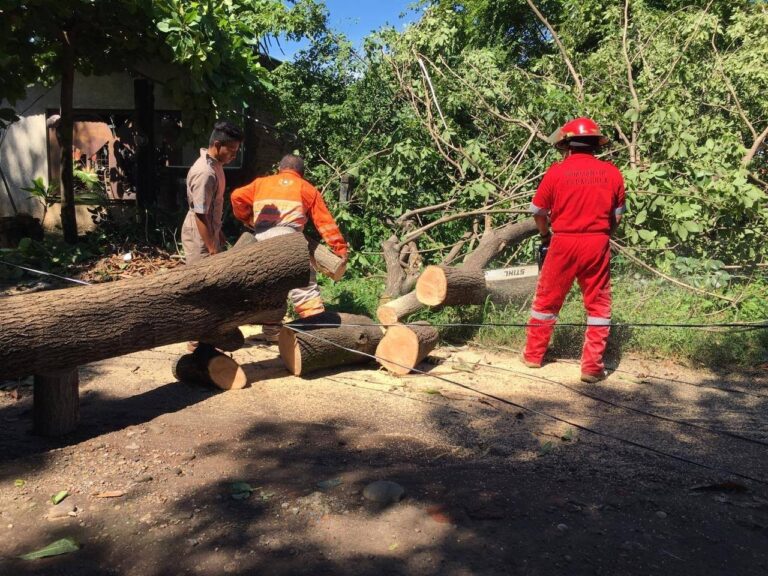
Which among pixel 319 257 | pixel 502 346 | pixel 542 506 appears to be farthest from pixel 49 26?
pixel 542 506

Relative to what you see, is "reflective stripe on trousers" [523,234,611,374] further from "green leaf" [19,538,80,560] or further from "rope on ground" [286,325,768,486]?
"green leaf" [19,538,80,560]

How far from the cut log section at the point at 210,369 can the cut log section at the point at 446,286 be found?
1.86m

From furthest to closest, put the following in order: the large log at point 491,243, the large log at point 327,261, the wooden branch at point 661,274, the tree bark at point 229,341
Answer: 1. the large log at point 491,243
2. the wooden branch at point 661,274
3. the large log at point 327,261
4. the tree bark at point 229,341

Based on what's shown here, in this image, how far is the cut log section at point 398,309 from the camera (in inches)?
245

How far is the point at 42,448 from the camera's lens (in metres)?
3.91

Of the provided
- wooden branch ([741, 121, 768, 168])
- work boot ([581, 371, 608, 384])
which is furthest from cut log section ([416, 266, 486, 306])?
wooden branch ([741, 121, 768, 168])

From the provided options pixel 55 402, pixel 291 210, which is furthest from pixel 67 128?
pixel 55 402

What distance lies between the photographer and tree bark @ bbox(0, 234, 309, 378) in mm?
3666

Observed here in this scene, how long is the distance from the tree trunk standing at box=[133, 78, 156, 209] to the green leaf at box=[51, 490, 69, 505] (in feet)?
25.0

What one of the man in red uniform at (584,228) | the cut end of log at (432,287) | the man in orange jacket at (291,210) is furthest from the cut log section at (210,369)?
the man in red uniform at (584,228)

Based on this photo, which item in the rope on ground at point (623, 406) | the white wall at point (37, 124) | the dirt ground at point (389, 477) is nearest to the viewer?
the dirt ground at point (389, 477)

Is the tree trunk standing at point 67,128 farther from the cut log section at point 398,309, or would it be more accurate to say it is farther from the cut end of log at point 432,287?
the cut end of log at point 432,287

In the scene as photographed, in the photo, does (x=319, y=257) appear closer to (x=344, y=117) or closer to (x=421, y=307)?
(x=421, y=307)

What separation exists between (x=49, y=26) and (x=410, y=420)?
6241 millimetres
